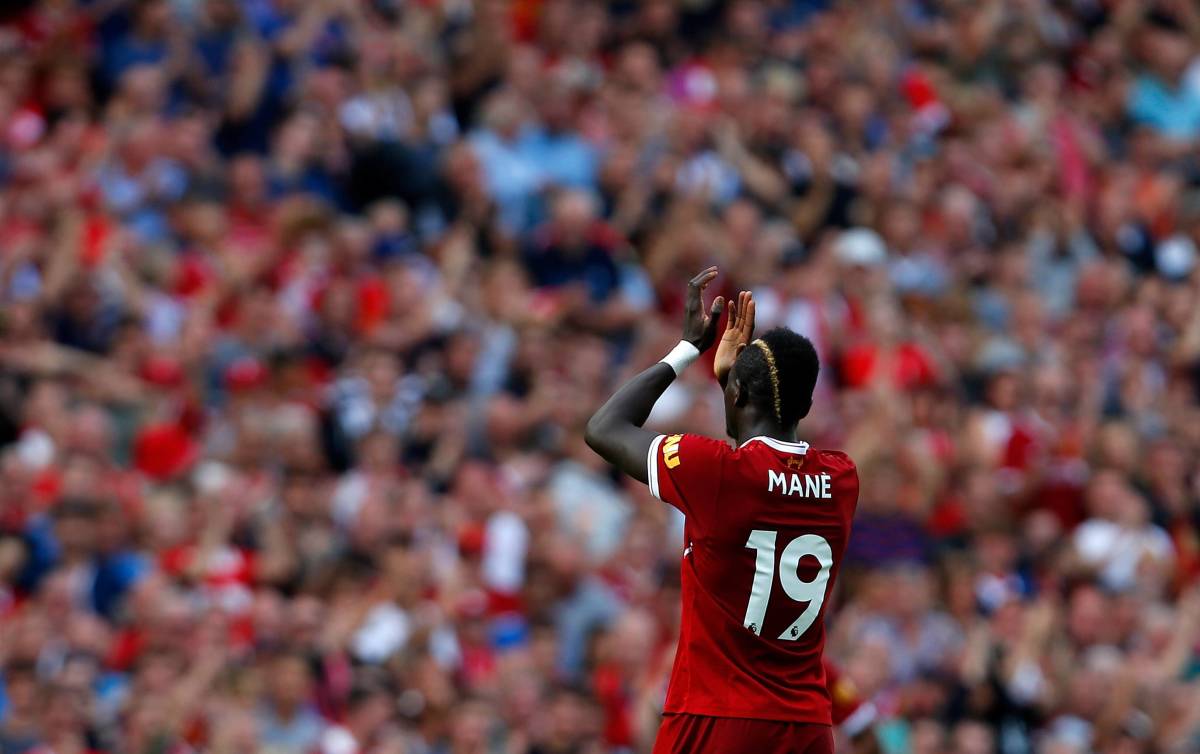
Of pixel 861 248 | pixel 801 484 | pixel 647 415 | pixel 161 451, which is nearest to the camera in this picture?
pixel 801 484

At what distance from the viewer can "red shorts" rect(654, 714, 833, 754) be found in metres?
6.05

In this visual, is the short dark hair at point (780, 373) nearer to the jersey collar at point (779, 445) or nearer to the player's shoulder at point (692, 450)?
the jersey collar at point (779, 445)

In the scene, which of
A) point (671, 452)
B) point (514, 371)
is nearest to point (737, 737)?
point (671, 452)

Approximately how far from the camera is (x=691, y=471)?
19.8ft

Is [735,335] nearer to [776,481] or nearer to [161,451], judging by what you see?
[776,481]

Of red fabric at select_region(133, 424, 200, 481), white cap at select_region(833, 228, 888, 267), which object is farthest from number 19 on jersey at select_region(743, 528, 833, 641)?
white cap at select_region(833, 228, 888, 267)

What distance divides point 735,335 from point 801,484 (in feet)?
1.87

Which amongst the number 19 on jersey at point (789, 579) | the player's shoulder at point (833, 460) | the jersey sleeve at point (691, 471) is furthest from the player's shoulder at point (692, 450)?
the player's shoulder at point (833, 460)

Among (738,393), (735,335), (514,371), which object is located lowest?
(738,393)

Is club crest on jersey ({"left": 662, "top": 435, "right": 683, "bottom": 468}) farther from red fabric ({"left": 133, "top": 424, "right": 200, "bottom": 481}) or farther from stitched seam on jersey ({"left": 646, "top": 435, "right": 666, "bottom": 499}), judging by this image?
red fabric ({"left": 133, "top": 424, "right": 200, "bottom": 481})

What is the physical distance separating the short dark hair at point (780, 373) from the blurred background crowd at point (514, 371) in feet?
8.06

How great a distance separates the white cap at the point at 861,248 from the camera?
14656 millimetres

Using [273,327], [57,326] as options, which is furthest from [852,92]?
[57,326]

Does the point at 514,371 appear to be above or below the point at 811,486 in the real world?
above
